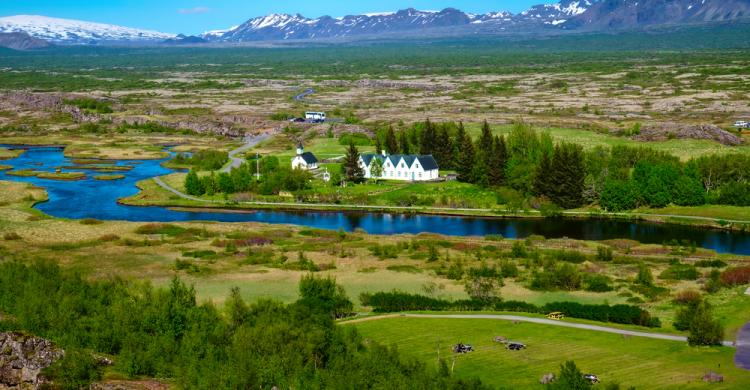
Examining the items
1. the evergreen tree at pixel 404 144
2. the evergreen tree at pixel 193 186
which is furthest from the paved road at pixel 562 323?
the evergreen tree at pixel 404 144

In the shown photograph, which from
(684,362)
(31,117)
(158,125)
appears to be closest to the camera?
(684,362)

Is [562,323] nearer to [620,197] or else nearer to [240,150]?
[620,197]

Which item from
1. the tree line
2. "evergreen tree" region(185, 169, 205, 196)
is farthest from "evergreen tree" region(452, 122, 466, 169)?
"evergreen tree" region(185, 169, 205, 196)

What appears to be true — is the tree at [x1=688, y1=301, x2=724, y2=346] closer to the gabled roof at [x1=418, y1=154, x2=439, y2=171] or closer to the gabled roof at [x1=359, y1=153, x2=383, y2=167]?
the gabled roof at [x1=418, y1=154, x2=439, y2=171]

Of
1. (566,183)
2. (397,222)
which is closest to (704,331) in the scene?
(397,222)

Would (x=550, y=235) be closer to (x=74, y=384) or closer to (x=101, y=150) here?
(x=74, y=384)

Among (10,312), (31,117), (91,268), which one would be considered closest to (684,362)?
(10,312)
